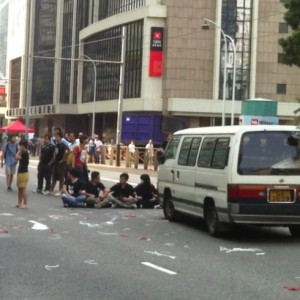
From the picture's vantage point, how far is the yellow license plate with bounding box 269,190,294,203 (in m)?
11.8

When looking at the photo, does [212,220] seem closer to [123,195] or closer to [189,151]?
[189,151]

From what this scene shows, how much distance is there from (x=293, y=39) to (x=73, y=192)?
1346cm

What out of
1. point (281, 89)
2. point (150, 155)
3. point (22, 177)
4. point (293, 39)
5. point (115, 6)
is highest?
point (115, 6)

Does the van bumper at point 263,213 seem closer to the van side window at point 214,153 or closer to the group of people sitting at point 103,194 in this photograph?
the van side window at point 214,153

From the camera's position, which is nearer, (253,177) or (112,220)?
(253,177)

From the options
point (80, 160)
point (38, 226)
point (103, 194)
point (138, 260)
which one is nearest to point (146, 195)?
point (103, 194)

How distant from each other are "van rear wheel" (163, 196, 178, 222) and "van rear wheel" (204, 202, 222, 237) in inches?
77.7

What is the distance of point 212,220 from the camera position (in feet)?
41.6

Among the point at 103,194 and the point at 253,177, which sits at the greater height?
the point at 253,177

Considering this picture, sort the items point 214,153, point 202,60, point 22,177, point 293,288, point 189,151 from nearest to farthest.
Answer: point 293,288, point 214,153, point 189,151, point 22,177, point 202,60

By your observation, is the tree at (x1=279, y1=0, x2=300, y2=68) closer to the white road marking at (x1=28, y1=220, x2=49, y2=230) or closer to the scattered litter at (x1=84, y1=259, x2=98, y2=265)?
the white road marking at (x1=28, y1=220, x2=49, y2=230)

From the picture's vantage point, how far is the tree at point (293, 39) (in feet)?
91.7

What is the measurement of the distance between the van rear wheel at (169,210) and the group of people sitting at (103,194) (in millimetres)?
2369

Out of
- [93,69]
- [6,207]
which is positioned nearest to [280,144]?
[6,207]
